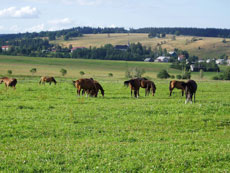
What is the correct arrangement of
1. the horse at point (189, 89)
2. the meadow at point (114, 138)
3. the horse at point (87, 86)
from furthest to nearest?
the horse at point (87, 86) → the horse at point (189, 89) → the meadow at point (114, 138)

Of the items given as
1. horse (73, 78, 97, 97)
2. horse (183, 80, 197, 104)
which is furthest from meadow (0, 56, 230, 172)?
horse (73, 78, 97, 97)

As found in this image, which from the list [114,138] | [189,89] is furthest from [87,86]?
[114,138]

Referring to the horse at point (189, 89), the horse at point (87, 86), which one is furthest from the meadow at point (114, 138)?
the horse at point (87, 86)

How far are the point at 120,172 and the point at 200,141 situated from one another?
4824 millimetres

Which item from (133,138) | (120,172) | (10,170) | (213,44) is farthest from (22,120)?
(213,44)

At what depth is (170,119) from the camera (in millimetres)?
17078

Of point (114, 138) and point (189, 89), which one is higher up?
point (189, 89)

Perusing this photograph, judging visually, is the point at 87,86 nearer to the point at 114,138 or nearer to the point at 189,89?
the point at 189,89

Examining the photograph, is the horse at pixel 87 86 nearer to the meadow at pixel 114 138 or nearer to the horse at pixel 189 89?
the meadow at pixel 114 138

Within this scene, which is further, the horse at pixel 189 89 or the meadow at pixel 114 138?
the horse at pixel 189 89

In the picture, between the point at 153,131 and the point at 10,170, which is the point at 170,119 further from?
the point at 10,170

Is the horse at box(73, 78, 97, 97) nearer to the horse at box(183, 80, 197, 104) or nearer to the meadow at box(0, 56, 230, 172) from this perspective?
the meadow at box(0, 56, 230, 172)

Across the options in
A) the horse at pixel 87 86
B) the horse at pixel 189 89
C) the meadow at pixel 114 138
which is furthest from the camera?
the horse at pixel 87 86

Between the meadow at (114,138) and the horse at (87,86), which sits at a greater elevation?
the horse at (87,86)
